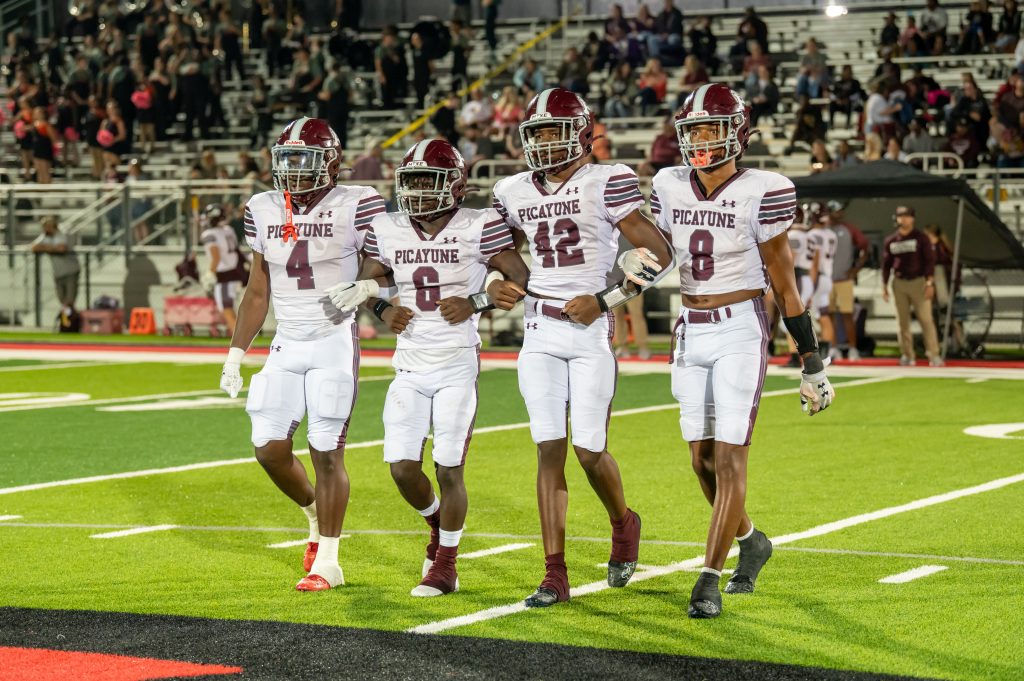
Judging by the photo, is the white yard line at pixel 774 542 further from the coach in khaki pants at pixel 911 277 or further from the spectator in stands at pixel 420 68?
the spectator in stands at pixel 420 68

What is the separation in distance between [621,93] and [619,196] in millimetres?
19951

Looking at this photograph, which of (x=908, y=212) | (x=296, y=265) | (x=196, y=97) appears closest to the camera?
(x=296, y=265)

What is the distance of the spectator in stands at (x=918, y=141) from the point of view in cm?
2138

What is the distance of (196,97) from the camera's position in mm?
28578

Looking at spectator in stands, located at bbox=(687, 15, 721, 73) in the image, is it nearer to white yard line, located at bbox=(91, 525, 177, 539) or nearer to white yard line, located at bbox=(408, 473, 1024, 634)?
white yard line, located at bbox=(408, 473, 1024, 634)

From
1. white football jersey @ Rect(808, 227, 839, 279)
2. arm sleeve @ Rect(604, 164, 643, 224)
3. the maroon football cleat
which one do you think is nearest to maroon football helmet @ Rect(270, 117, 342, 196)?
arm sleeve @ Rect(604, 164, 643, 224)

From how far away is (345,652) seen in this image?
17.7 feet

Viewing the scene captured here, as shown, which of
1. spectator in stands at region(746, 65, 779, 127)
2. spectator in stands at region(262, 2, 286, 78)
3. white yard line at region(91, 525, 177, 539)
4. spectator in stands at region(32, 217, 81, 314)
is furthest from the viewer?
spectator in stands at region(262, 2, 286, 78)

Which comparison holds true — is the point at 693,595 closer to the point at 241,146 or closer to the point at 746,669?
the point at 746,669

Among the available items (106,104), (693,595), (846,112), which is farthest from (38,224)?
(693,595)

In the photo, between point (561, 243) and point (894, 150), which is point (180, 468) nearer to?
point (561, 243)

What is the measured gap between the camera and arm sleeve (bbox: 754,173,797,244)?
6086 mm

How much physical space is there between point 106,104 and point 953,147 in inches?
595

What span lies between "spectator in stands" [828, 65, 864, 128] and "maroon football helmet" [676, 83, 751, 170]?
17626 mm
